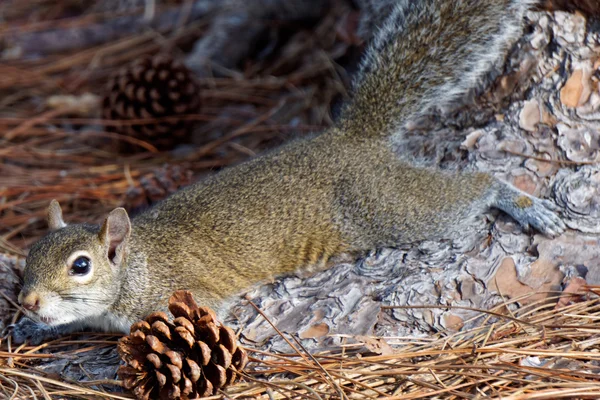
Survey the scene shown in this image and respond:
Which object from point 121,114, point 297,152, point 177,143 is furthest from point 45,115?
point 297,152

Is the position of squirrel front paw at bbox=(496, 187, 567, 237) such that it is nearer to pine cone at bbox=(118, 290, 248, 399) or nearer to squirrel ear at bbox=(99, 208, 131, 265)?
pine cone at bbox=(118, 290, 248, 399)

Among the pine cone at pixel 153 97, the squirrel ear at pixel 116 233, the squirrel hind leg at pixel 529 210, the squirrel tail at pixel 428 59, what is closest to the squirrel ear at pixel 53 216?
the squirrel ear at pixel 116 233

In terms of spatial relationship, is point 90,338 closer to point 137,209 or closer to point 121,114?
point 137,209

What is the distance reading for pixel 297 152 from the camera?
2.49 metres

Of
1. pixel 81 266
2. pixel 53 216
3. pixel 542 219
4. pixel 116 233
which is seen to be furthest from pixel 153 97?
pixel 542 219

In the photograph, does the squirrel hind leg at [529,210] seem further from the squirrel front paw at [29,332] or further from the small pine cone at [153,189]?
the squirrel front paw at [29,332]

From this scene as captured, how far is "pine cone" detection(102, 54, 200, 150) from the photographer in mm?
3465

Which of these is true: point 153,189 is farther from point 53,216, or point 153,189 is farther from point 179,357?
point 179,357

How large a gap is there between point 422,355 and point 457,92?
42.2 inches

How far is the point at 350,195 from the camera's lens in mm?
2402

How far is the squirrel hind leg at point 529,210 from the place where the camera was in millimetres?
2203

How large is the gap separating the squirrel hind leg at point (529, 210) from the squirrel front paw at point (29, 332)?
1.55 m

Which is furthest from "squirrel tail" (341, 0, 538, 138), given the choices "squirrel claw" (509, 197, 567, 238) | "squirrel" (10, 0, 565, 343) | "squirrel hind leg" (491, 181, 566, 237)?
"squirrel claw" (509, 197, 567, 238)

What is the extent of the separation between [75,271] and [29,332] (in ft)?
1.05
